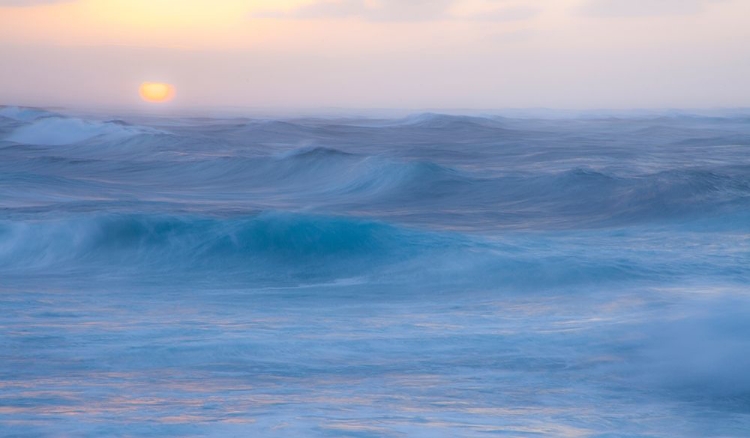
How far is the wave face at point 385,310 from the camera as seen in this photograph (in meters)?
4.41

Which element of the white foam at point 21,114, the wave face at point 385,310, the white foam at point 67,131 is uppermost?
the white foam at point 21,114

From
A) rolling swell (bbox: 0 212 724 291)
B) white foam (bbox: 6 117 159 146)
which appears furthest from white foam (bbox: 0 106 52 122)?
rolling swell (bbox: 0 212 724 291)

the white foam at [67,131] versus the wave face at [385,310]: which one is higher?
the white foam at [67,131]

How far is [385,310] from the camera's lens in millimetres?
6836

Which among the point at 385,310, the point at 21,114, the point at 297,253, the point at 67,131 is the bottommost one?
the point at 385,310

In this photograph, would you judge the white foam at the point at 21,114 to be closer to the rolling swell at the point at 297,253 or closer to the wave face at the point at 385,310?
the wave face at the point at 385,310

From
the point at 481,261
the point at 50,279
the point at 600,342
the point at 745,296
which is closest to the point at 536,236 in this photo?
the point at 481,261

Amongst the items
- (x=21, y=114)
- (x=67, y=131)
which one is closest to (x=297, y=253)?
(x=67, y=131)

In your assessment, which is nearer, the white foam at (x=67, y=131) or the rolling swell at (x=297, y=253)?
the rolling swell at (x=297, y=253)

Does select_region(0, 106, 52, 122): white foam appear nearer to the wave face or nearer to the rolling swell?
the wave face

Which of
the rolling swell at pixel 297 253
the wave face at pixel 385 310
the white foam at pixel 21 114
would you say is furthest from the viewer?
the white foam at pixel 21 114

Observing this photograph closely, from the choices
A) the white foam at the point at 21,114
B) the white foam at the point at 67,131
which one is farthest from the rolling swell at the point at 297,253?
the white foam at the point at 21,114

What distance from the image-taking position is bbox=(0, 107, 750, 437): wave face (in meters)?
4.41

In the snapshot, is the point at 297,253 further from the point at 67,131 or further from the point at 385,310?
the point at 67,131
